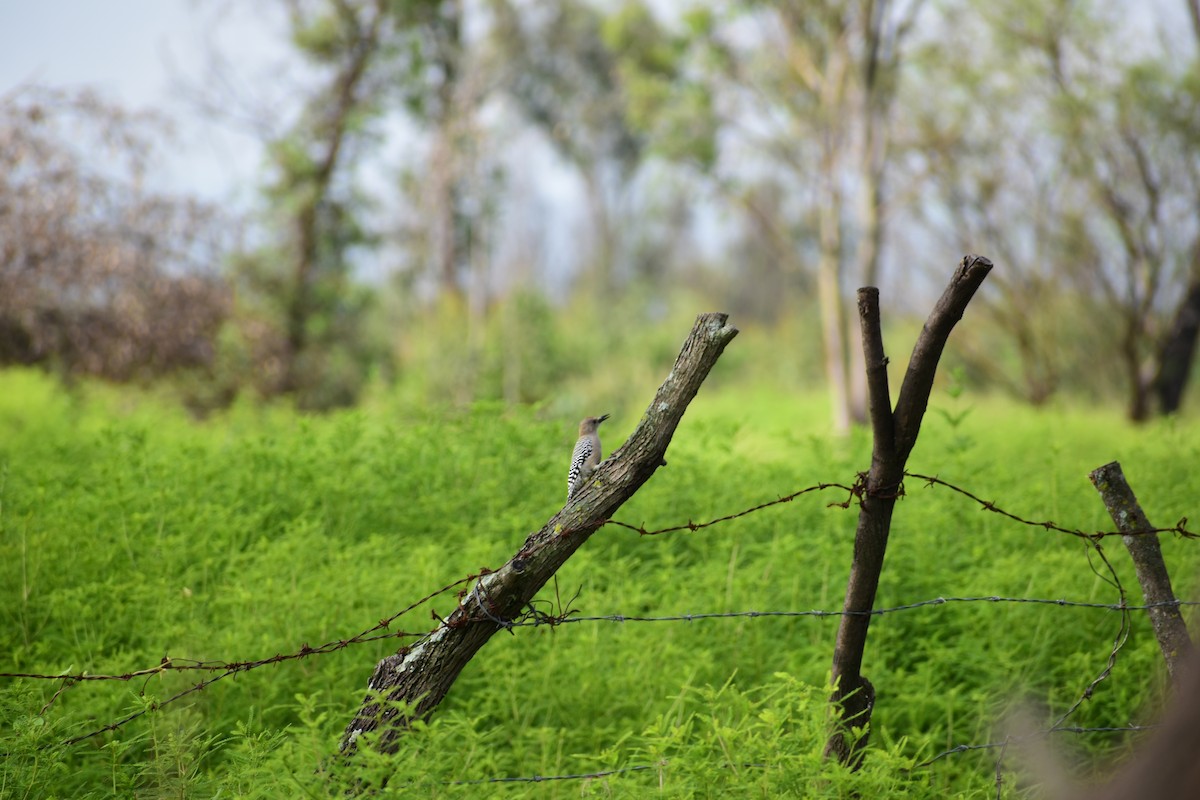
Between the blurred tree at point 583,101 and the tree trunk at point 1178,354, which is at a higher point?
the blurred tree at point 583,101

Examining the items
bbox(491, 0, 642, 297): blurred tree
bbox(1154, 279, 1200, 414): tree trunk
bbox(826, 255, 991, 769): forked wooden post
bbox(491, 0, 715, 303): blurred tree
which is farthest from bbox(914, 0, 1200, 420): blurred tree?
bbox(491, 0, 642, 297): blurred tree

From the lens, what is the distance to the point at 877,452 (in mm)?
3025

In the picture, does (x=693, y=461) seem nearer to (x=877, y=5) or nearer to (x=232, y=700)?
(x=232, y=700)

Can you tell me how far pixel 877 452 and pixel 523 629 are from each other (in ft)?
5.77

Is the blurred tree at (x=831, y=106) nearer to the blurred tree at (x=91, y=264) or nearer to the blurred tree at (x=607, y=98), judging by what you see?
the blurred tree at (x=607, y=98)

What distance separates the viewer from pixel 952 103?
586 inches

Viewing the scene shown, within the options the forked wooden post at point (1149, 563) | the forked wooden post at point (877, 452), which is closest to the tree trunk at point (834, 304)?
the forked wooden post at point (1149, 563)

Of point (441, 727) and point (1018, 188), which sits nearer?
point (441, 727)

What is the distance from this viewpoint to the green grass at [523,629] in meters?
2.86

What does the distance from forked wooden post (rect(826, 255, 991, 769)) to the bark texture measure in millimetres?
472

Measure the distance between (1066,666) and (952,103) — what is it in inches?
507

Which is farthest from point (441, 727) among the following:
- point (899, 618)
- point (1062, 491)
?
point (1062, 491)

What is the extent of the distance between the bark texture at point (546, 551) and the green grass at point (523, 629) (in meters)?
0.19

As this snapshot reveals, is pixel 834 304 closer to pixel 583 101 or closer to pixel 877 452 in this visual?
pixel 877 452
